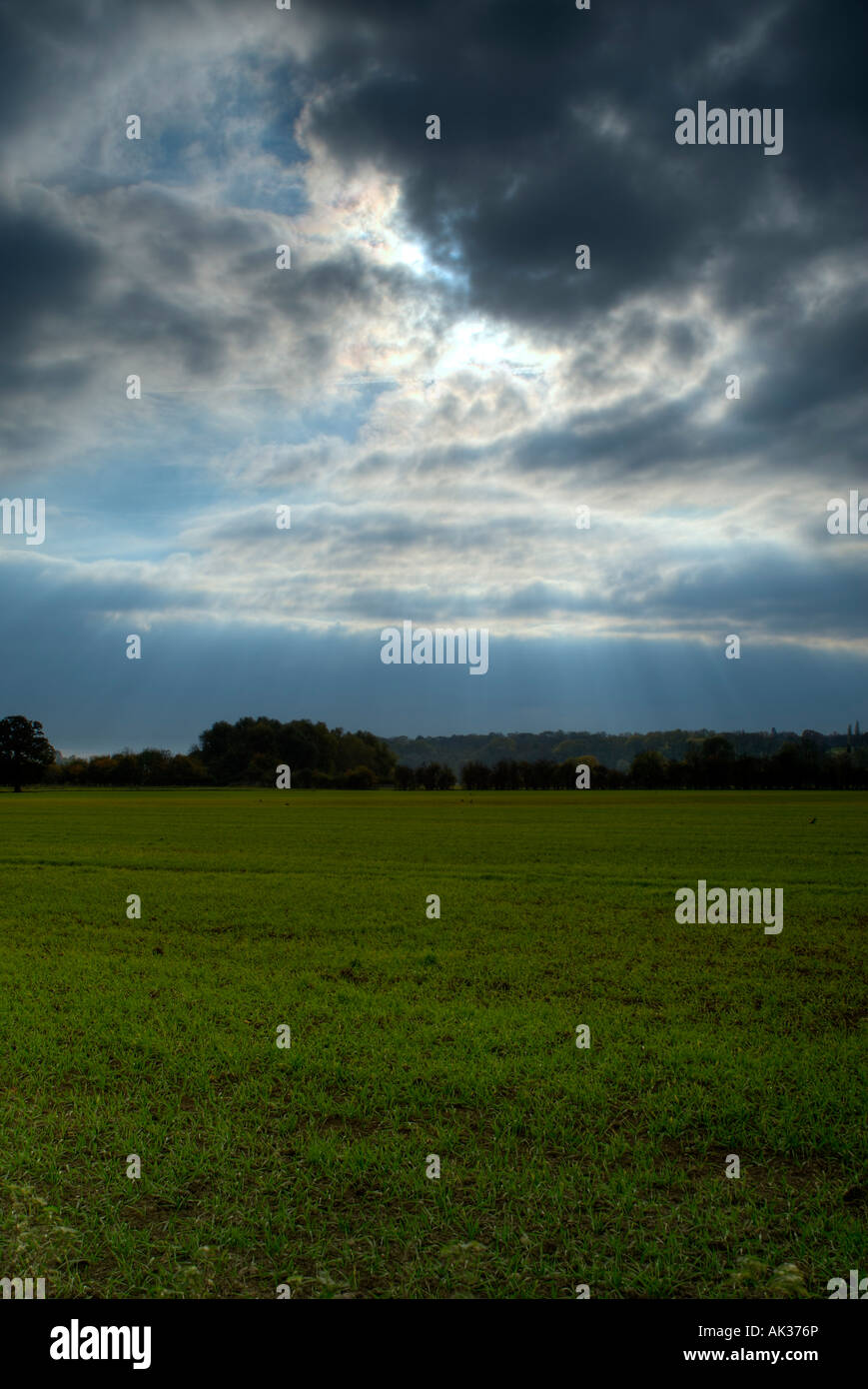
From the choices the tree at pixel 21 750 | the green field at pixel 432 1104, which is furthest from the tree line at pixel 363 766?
the green field at pixel 432 1104

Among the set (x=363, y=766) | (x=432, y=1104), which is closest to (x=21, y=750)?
(x=363, y=766)

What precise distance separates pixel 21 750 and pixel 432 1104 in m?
141

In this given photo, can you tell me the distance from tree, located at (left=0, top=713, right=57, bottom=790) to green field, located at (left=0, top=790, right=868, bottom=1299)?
128 meters

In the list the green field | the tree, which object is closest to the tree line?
the tree

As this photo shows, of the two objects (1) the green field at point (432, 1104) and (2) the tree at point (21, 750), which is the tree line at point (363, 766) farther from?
(1) the green field at point (432, 1104)

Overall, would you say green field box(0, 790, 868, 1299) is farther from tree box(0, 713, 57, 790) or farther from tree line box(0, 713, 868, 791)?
tree box(0, 713, 57, 790)

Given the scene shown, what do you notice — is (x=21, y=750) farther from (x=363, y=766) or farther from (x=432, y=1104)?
(x=432, y=1104)

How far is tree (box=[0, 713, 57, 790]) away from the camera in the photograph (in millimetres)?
128750

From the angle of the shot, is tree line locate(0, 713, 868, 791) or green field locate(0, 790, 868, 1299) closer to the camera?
green field locate(0, 790, 868, 1299)

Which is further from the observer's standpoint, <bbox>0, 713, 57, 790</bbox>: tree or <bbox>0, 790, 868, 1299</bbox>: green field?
<bbox>0, 713, 57, 790</bbox>: tree

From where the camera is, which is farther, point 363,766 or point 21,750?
point 363,766

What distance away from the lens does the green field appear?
15.7ft

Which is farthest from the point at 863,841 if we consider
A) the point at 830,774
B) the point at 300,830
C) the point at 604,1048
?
the point at 830,774

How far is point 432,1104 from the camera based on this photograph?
22.8 feet
